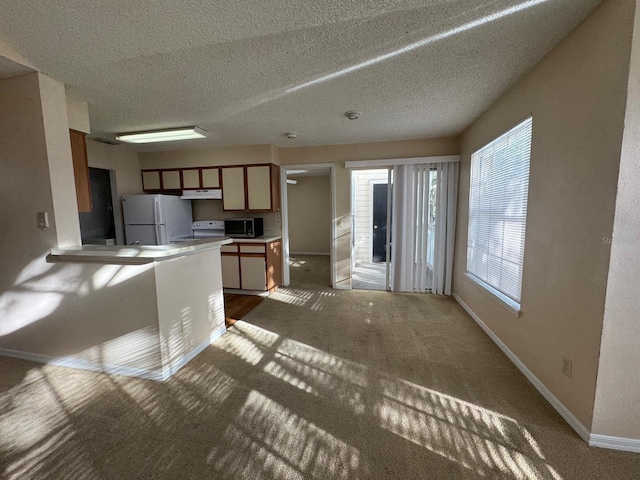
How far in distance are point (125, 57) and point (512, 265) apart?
344cm

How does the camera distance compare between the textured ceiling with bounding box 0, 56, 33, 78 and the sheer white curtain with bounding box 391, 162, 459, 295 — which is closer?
the textured ceiling with bounding box 0, 56, 33, 78

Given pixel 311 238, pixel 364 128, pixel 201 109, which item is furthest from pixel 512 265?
pixel 311 238

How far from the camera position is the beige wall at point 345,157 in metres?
3.83

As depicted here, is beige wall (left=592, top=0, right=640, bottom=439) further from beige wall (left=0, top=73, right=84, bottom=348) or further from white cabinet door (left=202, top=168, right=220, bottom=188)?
white cabinet door (left=202, top=168, right=220, bottom=188)

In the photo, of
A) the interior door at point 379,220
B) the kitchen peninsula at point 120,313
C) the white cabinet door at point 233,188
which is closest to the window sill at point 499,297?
the kitchen peninsula at point 120,313

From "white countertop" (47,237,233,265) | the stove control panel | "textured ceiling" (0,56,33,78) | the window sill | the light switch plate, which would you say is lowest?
the window sill

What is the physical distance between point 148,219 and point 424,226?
4.24 metres

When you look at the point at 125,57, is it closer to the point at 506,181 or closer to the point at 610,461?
the point at 506,181

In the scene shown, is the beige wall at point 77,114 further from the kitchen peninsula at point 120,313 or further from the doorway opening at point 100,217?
the doorway opening at point 100,217

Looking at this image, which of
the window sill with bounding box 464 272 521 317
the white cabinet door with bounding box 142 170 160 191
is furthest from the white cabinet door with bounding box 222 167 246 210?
the window sill with bounding box 464 272 521 317

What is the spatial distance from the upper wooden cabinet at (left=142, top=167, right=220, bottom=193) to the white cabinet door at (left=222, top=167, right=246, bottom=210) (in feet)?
0.47

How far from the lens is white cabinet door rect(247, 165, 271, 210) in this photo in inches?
161

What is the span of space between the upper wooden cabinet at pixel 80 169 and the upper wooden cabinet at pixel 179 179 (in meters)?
1.79

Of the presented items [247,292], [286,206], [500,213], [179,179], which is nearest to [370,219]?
[286,206]
